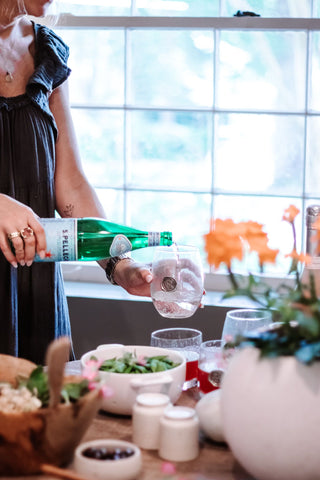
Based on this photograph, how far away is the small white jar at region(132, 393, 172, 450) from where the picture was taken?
3.39ft

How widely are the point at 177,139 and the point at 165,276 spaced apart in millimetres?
1496

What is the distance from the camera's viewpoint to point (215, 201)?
276 cm

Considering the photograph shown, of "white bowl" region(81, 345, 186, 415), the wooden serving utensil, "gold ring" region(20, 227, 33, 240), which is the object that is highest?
"gold ring" region(20, 227, 33, 240)

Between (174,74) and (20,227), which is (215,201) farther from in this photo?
(20,227)

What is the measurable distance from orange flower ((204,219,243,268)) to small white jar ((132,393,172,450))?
0.80ft

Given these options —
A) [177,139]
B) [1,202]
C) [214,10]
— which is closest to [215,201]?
[177,139]

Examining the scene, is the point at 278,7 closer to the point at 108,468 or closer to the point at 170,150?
the point at 170,150

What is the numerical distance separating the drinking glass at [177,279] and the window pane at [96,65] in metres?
1.58

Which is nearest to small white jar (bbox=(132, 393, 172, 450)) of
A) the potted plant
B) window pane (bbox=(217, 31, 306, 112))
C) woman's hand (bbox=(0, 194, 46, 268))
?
the potted plant

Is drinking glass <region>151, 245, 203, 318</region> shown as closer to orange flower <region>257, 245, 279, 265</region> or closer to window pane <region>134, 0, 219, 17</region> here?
orange flower <region>257, 245, 279, 265</region>

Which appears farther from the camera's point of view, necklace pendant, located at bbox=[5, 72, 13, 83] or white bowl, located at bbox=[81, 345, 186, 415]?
necklace pendant, located at bbox=[5, 72, 13, 83]

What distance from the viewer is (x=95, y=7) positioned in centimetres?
283

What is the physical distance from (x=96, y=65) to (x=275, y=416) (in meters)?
2.18

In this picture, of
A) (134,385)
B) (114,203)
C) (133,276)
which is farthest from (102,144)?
(134,385)
